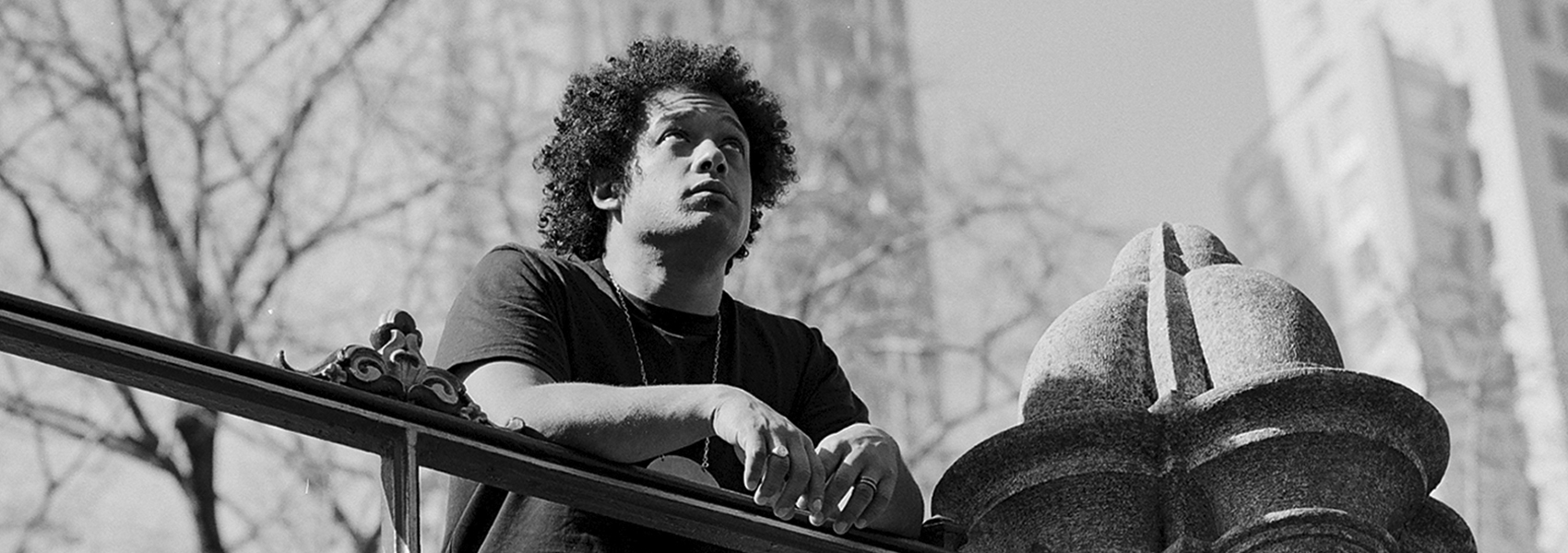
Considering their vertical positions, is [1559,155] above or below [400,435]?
above

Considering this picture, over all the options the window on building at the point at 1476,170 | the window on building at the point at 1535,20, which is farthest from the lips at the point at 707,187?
the window on building at the point at 1535,20

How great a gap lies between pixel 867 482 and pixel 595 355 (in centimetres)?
62

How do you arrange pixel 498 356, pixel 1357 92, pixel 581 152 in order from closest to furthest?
pixel 498 356 → pixel 581 152 → pixel 1357 92

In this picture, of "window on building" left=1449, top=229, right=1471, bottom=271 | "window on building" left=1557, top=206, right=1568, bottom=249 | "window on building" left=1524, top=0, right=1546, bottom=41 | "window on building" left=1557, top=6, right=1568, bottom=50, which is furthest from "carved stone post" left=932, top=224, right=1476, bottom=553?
"window on building" left=1557, top=6, right=1568, bottom=50

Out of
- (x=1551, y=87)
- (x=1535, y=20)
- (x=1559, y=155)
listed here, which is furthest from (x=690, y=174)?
(x=1535, y=20)

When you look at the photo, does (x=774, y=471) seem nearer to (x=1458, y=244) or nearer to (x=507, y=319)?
(x=507, y=319)

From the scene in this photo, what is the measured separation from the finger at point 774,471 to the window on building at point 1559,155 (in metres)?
50.0

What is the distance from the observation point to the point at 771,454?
364 cm

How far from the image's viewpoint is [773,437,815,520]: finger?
145 inches

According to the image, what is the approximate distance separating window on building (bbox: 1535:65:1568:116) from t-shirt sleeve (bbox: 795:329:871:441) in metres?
50.1

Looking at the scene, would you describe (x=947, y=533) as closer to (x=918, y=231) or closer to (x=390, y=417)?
(x=390, y=417)

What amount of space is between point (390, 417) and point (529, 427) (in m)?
0.23

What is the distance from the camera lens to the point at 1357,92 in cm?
5384

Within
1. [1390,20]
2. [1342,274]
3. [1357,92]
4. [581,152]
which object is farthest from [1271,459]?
[1390,20]
